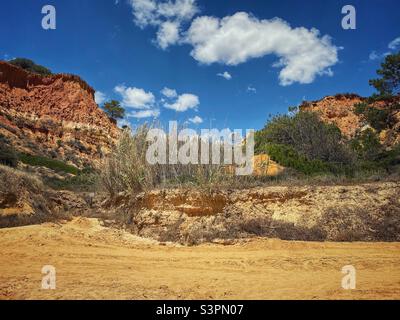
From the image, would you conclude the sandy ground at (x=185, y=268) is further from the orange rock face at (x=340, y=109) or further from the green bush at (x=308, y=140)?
the orange rock face at (x=340, y=109)

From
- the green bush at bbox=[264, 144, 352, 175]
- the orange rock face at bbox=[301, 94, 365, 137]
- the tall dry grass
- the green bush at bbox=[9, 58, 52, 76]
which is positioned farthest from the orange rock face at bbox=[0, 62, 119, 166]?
the orange rock face at bbox=[301, 94, 365, 137]

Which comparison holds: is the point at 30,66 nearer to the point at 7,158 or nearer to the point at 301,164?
the point at 7,158

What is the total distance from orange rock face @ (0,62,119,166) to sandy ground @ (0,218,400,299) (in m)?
29.3

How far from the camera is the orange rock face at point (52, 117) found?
3697 cm

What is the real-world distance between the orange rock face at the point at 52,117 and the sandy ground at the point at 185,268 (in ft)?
96.1

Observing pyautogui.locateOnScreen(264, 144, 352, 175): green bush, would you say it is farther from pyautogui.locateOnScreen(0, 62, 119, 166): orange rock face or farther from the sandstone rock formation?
the sandstone rock formation

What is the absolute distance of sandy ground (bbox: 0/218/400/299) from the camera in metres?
4.16

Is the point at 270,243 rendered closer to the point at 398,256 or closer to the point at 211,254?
the point at 211,254

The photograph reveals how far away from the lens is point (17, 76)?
4234cm

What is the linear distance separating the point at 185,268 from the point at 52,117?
134 ft

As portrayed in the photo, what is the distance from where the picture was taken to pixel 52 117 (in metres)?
42.0

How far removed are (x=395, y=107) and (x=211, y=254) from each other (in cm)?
2131

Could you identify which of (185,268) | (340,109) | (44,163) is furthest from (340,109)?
(185,268)
